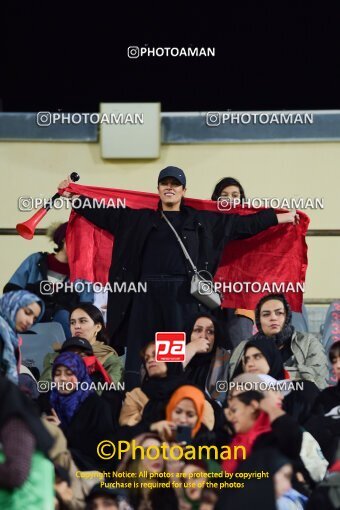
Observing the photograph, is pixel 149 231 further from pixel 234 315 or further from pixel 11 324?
pixel 11 324

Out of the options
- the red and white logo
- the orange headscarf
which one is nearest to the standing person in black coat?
the red and white logo

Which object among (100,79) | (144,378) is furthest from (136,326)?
(100,79)

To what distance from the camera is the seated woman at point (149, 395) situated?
7.79 m

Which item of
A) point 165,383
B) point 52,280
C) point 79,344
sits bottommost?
point 165,383

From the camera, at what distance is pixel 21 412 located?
591cm

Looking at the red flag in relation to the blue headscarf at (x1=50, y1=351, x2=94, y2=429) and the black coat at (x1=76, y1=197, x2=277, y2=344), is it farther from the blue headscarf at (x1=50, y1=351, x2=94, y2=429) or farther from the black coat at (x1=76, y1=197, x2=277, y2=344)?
the blue headscarf at (x1=50, y1=351, x2=94, y2=429)

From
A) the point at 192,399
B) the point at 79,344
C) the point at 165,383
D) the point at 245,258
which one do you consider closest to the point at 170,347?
the point at 165,383

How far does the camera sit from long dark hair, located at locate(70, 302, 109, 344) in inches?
336

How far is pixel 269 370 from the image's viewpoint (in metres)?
8.07

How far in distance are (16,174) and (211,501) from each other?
366 centimetres

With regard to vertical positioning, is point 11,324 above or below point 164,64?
below

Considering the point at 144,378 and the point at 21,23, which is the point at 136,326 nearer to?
the point at 144,378

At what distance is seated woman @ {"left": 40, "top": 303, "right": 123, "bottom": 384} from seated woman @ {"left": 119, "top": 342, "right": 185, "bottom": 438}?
0.92ft

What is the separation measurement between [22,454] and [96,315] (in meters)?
2.70
